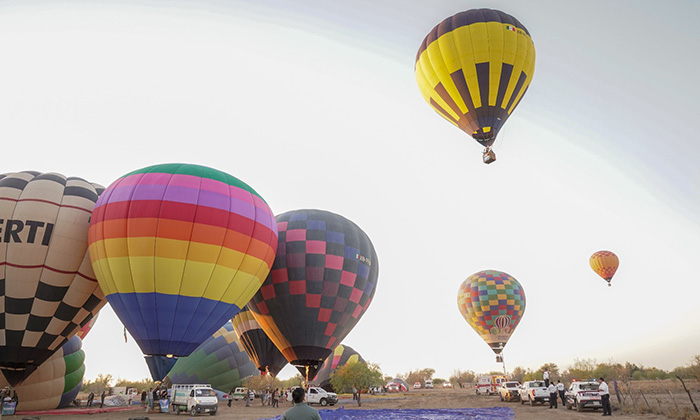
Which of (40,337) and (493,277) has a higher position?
(493,277)

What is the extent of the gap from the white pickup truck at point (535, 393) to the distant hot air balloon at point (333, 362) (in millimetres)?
15213

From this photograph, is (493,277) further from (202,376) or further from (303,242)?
(202,376)

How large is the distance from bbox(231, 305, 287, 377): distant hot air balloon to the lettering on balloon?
11.0m

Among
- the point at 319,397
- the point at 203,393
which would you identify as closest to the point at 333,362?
the point at 319,397

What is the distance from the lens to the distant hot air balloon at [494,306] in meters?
33.2

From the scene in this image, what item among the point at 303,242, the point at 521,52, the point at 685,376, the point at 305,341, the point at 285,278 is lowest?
the point at 685,376

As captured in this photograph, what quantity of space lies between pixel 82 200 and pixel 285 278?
8659 millimetres

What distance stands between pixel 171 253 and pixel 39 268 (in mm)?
5170

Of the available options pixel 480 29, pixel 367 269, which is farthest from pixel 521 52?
pixel 367 269

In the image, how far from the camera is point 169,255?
1380 centimetres

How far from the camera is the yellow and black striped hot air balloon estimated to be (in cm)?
1781

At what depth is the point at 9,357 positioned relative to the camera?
14.8 meters

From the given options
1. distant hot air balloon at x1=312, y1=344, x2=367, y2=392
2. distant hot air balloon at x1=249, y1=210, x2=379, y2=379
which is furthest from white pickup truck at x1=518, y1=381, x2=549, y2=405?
distant hot air balloon at x1=312, y1=344, x2=367, y2=392

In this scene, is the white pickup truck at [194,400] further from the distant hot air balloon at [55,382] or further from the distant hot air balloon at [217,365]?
the distant hot air balloon at [217,365]
